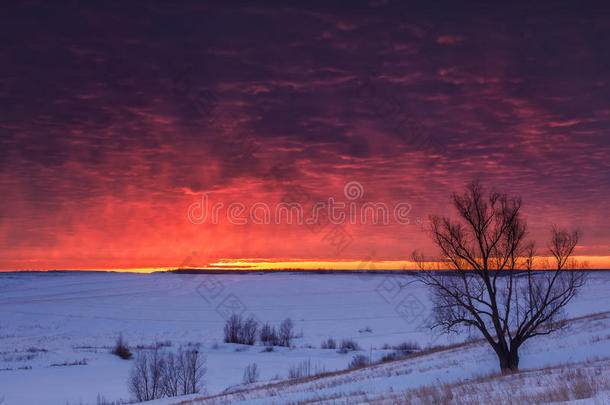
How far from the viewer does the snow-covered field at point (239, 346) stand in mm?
22859

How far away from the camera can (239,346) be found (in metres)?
44.8

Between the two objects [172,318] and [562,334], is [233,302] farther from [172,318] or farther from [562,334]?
[562,334]

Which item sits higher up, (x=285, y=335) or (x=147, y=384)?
(x=285, y=335)

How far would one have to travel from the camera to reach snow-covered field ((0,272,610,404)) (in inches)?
900

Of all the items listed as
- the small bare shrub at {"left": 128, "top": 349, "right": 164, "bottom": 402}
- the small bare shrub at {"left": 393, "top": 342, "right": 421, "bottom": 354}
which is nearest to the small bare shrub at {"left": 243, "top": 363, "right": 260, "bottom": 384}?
the small bare shrub at {"left": 128, "top": 349, "right": 164, "bottom": 402}

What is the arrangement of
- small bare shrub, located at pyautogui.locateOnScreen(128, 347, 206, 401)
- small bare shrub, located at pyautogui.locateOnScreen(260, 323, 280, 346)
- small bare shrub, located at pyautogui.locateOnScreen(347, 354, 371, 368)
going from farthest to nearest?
small bare shrub, located at pyautogui.locateOnScreen(260, 323, 280, 346) < small bare shrub, located at pyautogui.locateOnScreen(347, 354, 371, 368) < small bare shrub, located at pyautogui.locateOnScreen(128, 347, 206, 401)

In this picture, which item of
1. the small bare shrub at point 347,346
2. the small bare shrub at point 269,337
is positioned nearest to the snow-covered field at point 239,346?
the small bare shrub at point 347,346

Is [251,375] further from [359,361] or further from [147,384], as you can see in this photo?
[359,361]

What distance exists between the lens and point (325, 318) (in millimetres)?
63375

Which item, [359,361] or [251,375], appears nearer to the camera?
[251,375]

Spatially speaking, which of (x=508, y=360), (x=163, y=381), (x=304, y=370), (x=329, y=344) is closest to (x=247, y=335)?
(x=329, y=344)

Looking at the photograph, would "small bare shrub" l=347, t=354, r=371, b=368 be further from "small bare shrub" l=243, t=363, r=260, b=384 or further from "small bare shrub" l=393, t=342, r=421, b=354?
"small bare shrub" l=243, t=363, r=260, b=384

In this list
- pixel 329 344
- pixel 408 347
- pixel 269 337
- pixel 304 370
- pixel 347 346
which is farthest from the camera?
pixel 269 337

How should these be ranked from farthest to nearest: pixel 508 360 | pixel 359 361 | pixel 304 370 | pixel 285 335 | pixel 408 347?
pixel 285 335
pixel 408 347
pixel 359 361
pixel 304 370
pixel 508 360
